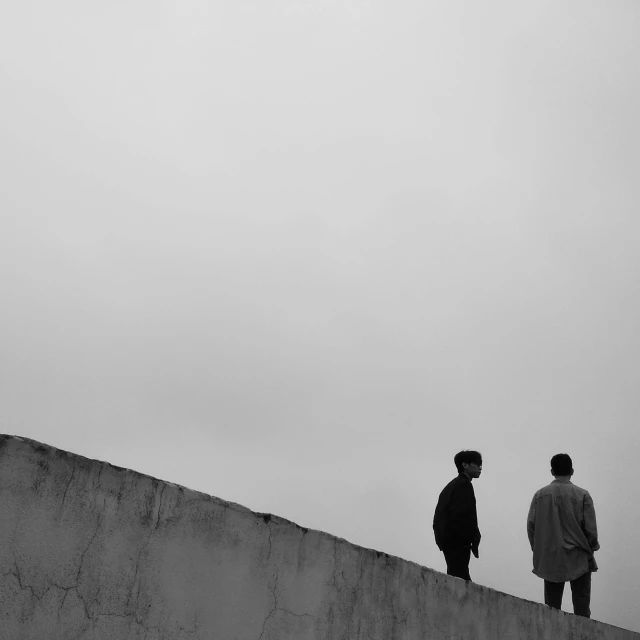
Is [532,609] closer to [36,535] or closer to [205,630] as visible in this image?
[205,630]

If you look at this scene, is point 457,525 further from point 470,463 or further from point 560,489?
point 560,489

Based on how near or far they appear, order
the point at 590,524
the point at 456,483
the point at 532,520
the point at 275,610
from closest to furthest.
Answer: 1. the point at 275,610
2. the point at 456,483
3. the point at 590,524
4. the point at 532,520

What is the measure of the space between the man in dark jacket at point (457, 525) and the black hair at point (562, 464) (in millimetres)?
867

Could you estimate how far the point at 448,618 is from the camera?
11.8ft

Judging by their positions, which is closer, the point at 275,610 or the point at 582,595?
the point at 275,610

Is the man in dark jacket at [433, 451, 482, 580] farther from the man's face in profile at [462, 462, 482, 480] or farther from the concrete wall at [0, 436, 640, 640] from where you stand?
the concrete wall at [0, 436, 640, 640]

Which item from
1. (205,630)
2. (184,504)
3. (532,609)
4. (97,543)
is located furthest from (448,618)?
(97,543)

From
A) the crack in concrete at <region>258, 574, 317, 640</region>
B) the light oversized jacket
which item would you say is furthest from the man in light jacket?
the crack in concrete at <region>258, 574, 317, 640</region>

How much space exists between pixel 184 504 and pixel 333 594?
0.89 m

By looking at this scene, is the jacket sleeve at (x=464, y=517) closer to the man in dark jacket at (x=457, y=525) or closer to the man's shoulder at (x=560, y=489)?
the man in dark jacket at (x=457, y=525)

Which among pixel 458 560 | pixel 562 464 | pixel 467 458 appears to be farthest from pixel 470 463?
pixel 562 464

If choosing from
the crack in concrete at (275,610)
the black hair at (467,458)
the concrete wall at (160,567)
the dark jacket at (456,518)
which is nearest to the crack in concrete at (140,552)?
the concrete wall at (160,567)

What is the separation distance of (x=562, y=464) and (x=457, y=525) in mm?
1129

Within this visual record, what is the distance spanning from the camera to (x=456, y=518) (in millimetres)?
4383
